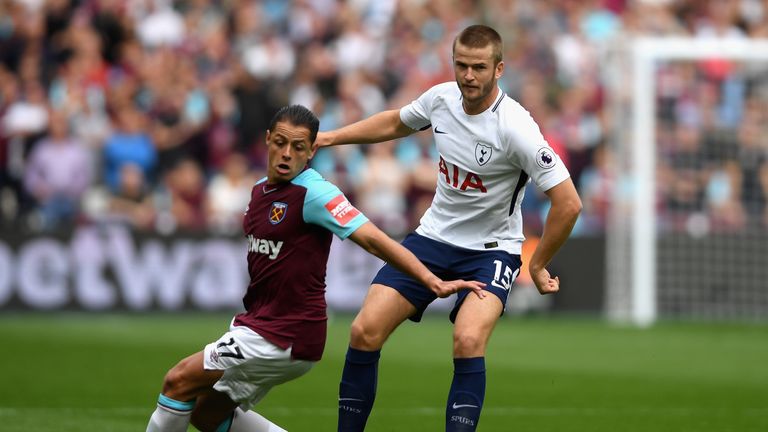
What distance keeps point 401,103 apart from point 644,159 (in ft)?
12.7

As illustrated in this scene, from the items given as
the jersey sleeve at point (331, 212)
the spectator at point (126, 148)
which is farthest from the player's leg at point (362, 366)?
the spectator at point (126, 148)

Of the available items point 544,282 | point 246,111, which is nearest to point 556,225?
point 544,282

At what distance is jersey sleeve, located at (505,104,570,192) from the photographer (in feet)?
24.9

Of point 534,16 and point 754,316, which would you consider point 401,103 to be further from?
point 754,316

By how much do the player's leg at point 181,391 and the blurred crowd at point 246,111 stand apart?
11.5 metres

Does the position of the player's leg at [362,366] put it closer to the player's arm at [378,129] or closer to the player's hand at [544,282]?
the player's hand at [544,282]

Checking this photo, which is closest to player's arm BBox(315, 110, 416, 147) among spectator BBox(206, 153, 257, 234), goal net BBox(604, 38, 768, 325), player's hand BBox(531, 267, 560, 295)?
player's hand BBox(531, 267, 560, 295)

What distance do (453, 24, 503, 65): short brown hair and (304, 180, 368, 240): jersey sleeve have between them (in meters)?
1.16

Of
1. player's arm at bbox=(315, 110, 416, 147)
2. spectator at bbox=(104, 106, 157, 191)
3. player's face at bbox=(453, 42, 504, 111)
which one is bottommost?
player's arm at bbox=(315, 110, 416, 147)

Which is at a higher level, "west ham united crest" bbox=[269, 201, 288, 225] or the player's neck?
the player's neck

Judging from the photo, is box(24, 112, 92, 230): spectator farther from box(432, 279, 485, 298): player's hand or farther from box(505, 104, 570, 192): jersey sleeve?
box(432, 279, 485, 298): player's hand

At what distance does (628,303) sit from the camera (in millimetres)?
19422

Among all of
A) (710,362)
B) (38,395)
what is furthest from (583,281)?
(38,395)

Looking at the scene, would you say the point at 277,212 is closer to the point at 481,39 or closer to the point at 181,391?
the point at 181,391
